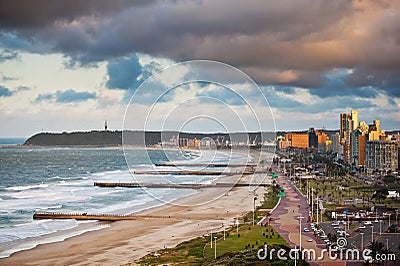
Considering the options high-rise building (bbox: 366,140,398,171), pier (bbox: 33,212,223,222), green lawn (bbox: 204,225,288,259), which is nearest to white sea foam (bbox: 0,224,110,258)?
pier (bbox: 33,212,223,222)

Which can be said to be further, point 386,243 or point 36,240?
point 36,240

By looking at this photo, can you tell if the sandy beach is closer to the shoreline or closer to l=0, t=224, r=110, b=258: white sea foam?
the shoreline

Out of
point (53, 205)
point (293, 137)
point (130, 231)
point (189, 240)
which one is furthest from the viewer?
point (293, 137)

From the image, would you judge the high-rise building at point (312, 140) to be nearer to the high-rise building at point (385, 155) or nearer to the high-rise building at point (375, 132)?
the high-rise building at point (375, 132)

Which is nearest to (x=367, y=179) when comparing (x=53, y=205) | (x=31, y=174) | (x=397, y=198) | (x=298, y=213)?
(x=397, y=198)

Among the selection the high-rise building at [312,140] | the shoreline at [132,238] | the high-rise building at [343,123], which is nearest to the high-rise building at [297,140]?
the high-rise building at [312,140]

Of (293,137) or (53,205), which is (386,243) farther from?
(293,137)

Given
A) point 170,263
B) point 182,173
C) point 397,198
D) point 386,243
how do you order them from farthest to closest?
point 182,173 → point 397,198 → point 386,243 → point 170,263
